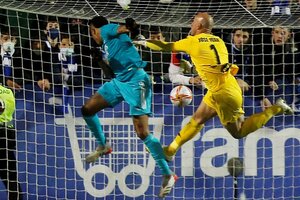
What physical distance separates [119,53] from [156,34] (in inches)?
73.6

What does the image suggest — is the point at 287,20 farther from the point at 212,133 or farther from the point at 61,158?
the point at 61,158

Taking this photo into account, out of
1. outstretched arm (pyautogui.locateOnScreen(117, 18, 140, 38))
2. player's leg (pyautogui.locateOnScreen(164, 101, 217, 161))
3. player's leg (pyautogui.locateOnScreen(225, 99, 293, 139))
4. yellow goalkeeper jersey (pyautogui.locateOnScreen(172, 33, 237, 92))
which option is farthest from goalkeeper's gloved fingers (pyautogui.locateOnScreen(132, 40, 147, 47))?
player's leg (pyautogui.locateOnScreen(225, 99, 293, 139))

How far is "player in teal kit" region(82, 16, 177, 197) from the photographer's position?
9.38 metres

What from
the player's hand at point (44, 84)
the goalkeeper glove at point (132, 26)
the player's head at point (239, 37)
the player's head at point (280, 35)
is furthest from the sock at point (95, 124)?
the player's head at point (280, 35)

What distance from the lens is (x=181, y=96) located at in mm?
10148

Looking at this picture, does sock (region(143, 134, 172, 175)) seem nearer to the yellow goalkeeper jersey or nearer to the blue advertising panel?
the yellow goalkeeper jersey

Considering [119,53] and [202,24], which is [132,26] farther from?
[202,24]

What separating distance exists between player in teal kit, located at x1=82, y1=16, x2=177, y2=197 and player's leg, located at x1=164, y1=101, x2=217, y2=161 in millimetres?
277

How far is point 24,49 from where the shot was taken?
10867 mm

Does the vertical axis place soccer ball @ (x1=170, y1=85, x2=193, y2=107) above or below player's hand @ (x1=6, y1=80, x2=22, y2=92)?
below

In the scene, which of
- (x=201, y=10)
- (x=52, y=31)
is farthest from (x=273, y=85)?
(x=52, y=31)

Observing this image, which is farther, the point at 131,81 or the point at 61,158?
the point at 61,158

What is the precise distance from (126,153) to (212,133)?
3.11 feet

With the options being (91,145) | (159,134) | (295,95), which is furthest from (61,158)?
(295,95)
